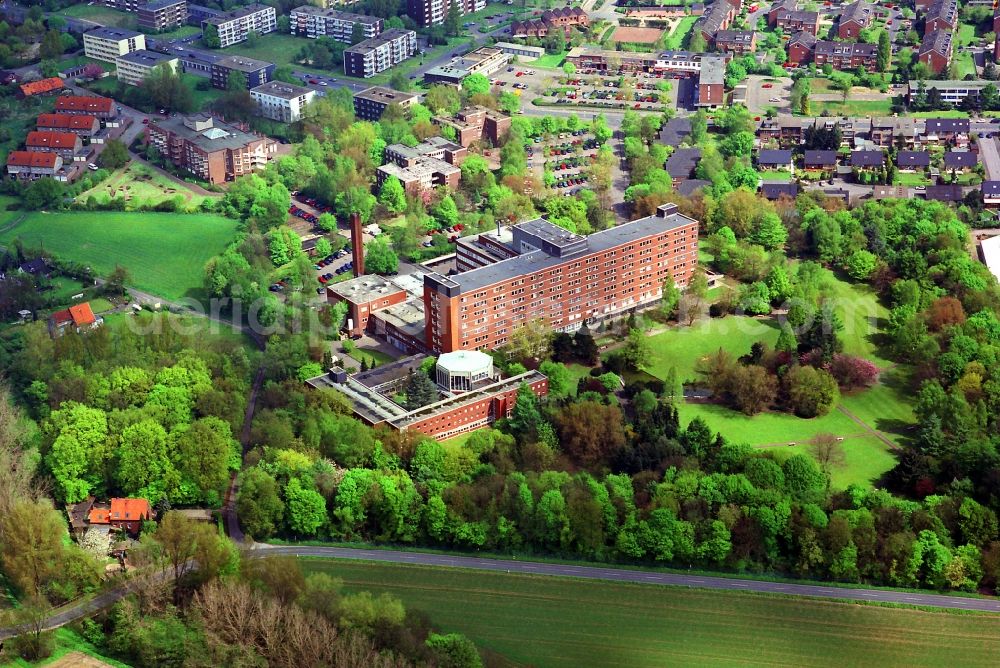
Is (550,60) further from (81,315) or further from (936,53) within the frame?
(81,315)

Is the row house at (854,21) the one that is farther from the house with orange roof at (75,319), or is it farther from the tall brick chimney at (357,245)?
the house with orange roof at (75,319)

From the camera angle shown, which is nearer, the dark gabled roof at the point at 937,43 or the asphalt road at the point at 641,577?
the asphalt road at the point at 641,577

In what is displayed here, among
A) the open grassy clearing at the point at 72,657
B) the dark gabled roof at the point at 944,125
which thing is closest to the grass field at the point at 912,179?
the dark gabled roof at the point at 944,125

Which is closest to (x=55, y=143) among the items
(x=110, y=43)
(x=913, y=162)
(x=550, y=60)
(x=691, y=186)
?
(x=110, y=43)

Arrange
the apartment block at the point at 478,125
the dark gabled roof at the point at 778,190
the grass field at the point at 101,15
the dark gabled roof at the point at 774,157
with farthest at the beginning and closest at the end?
the grass field at the point at 101,15, the apartment block at the point at 478,125, the dark gabled roof at the point at 774,157, the dark gabled roof at the point at 778,190

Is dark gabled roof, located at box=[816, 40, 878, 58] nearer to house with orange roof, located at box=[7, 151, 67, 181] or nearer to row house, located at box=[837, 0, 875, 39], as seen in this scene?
row house, located at box=[837, 0, 875, 39]

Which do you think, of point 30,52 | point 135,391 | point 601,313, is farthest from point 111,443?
point 30,52

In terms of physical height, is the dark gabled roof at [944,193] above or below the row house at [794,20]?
below
